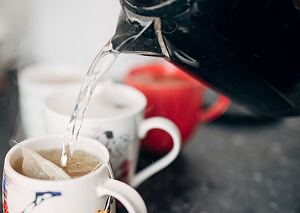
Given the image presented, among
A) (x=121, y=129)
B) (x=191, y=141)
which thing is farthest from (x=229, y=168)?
(x=121, y=129)

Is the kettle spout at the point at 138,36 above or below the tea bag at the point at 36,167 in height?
above

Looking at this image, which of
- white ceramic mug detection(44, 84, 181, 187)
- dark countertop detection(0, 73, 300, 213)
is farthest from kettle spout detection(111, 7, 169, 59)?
dark countertop detection(0, 73, 300, 213)

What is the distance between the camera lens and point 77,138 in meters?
0.33

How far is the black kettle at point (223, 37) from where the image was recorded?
0.82 feet

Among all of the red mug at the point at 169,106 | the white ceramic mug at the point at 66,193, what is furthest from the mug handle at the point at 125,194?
the red mug at the point at 169,106

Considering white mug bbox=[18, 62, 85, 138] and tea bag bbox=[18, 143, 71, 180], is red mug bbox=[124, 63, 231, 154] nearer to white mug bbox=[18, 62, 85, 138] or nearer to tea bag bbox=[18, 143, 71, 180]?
white mug bbox=[18, 62, 85, 138]

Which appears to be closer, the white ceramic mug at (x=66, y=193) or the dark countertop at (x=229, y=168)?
the white ceramic mug at (x=66, y=193)

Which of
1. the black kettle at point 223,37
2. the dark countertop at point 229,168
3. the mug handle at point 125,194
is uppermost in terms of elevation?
the black kettle at point 223,37

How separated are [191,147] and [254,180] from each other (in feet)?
0.48

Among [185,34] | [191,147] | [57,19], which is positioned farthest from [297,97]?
[57,19]

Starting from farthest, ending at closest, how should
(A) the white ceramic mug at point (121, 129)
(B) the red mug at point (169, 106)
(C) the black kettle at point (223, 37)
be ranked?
(B) the red mug at point (169, 106) < (A) the white ceramic mug at point (121, 129) < (C) the black kettle at point (223, 37)

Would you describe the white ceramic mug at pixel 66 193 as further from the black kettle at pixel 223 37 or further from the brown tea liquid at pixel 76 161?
the black kettle at pixel 223 37

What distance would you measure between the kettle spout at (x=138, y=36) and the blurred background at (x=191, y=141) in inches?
9.6

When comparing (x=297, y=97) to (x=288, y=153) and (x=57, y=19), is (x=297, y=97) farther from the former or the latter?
(x=57, y=19)
